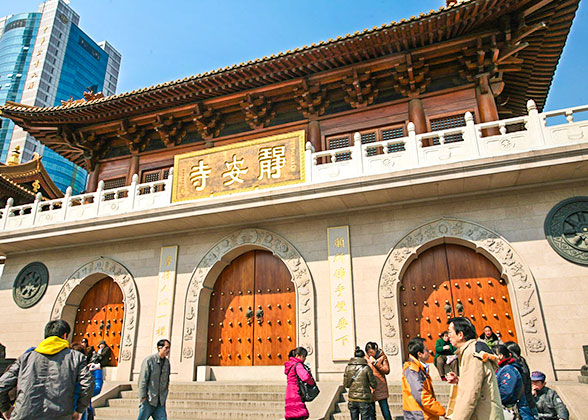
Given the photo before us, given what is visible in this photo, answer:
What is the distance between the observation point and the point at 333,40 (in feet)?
29.7

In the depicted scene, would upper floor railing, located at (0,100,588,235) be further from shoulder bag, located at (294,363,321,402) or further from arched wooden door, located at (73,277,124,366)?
shoulder bag, located at (294,363,321,402)

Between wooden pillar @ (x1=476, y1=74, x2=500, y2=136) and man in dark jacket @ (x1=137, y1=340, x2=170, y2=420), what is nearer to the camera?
man in dark jacket @ (x1=137, y1=340, x2=170, y2=420)

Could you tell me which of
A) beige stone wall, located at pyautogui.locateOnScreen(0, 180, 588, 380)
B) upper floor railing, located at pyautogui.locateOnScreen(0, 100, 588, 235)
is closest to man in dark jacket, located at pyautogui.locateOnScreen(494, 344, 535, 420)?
beige stone wall, located at pyautogui.locateOnScreen(0, 180, 588, 380)

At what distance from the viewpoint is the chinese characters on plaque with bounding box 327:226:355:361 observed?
26.3ft

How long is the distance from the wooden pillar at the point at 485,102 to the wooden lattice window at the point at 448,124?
1.47 feet

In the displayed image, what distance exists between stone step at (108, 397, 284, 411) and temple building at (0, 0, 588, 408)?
1.39 meters

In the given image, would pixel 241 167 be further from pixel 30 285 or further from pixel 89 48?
pixel 89 48

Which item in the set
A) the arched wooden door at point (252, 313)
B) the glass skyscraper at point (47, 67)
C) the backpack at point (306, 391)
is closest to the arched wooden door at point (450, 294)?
the arched wooden door at point (252, 313)

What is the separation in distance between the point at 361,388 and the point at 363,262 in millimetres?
3754

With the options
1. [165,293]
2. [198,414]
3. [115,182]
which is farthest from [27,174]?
[198,414]

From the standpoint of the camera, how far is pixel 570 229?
7.46m

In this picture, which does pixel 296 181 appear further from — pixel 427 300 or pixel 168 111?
pixel 168 111

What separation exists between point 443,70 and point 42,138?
38.6 feet

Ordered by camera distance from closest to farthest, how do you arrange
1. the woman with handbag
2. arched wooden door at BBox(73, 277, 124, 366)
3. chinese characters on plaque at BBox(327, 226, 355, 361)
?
the woman with handbag, chinese characters on plaque at BBox(327, 226, 355, 361), arched wooden door at BBox(73, 277, 124, 366)
